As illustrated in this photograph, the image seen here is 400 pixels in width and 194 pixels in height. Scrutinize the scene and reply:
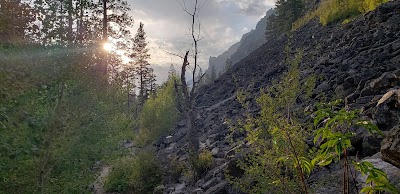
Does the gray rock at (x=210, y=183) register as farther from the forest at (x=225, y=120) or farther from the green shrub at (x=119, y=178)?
the green shrub at (x=119, y=178)

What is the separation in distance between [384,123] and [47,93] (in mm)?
7519

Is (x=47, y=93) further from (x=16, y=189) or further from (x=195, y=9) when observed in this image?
Result: (x=195, y=9)

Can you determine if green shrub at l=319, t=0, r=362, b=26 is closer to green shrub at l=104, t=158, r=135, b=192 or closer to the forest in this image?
the forest

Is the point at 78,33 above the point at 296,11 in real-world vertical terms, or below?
below

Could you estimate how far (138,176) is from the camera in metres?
14.9

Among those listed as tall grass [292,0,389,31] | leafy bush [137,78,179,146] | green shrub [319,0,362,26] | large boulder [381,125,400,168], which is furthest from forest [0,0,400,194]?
leafy bush [137,78,179,146]

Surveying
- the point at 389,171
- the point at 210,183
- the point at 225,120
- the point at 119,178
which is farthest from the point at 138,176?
the point at 389,171

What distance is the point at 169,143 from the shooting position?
24922 mm

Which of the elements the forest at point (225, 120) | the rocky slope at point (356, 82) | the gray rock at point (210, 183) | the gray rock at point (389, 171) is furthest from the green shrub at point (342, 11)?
the gray rock at point (389, 171)

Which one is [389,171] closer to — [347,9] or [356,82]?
[356,82]

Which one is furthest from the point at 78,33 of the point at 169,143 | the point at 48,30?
the point at 169,143

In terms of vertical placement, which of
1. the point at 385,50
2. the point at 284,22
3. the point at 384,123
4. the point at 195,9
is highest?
the point at 284,22

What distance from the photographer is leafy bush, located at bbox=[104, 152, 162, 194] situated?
1488 cm

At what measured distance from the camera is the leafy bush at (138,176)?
1488 centimetres
